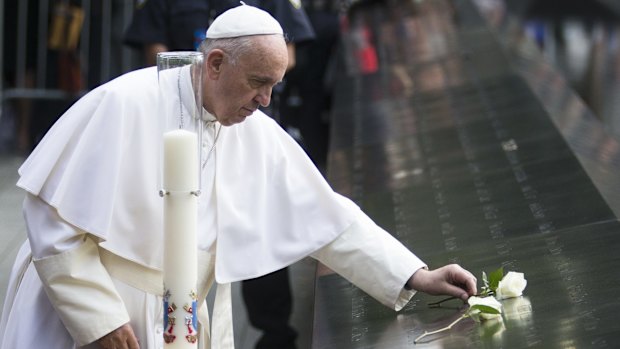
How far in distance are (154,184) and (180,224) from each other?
63 cm

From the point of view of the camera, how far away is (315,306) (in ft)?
11.9

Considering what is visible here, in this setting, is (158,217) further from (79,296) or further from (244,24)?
(244,24)

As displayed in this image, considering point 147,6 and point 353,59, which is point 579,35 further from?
point 147,6

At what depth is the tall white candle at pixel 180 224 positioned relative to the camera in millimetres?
2689

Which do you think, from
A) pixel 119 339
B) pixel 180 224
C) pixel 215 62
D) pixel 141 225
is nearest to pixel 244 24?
pixel 215 62

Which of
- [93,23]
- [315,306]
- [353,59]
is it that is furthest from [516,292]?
[93,23]

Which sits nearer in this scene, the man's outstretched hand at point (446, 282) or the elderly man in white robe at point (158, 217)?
the elderly man in white robe at point (158, 217)

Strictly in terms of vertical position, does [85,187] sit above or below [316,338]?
above

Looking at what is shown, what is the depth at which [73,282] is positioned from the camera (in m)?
3.18

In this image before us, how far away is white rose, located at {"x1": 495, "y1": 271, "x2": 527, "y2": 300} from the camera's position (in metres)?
3.26

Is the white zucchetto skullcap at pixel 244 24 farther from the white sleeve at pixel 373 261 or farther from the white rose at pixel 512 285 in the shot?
the white rose at pixel 512 285

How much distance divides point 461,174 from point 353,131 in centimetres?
173

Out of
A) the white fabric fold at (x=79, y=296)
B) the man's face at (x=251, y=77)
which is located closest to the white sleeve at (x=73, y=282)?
the white fabric fold at (x=79, y=296)

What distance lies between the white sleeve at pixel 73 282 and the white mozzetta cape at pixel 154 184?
5 cm
